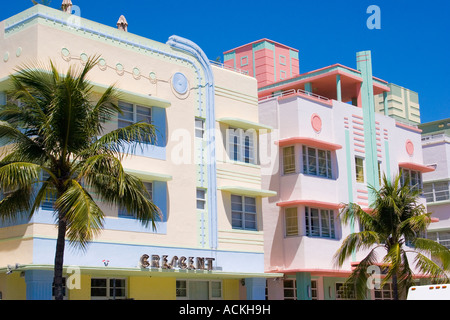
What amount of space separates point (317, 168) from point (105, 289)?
12595 mm

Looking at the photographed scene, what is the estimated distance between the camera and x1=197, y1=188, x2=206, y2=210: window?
27.9m

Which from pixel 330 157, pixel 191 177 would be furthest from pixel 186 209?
pixel 330 157

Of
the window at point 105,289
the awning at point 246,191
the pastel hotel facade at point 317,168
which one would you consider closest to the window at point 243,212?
the awning at point 246,191

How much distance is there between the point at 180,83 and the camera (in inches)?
1091

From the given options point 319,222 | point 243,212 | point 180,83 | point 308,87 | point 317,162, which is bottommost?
point 319,222

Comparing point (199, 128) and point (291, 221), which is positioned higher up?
point (199, 128)

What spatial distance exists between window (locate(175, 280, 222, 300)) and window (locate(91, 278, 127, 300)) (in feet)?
9.27

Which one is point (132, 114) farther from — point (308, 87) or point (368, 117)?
point (368, 117)

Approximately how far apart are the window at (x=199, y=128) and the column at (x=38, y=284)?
8.97m

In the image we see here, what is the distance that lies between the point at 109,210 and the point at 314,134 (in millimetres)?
12543

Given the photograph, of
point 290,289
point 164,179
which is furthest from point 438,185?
point 164,179

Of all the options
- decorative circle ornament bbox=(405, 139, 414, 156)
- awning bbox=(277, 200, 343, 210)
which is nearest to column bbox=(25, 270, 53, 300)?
awning bbox=(277, 200, 343, 210)

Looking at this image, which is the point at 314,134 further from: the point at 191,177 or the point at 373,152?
the point at 191,177

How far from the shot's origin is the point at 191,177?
27.4m
